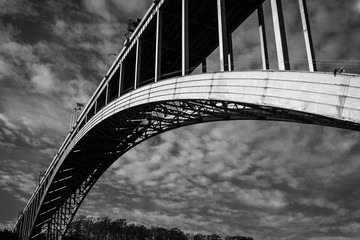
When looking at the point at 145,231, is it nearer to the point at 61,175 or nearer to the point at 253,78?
the point at 61,175

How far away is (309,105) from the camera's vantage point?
886cm

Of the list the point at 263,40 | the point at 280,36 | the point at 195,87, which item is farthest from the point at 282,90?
the point at 195,87

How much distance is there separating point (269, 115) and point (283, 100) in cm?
560

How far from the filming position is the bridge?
355 inches

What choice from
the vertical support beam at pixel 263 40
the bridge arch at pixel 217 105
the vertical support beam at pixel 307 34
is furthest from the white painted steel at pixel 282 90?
the vertical support beam at pixel 263 40

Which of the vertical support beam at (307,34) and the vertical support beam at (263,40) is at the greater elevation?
the vertical support beam at (263,40)

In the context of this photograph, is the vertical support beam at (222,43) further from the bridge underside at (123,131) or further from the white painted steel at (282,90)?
the bridge underside at (123,131)

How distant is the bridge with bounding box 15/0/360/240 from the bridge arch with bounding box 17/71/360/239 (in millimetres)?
25

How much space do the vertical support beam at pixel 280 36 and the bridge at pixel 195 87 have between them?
0.03 meters

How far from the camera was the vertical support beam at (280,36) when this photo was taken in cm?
1034

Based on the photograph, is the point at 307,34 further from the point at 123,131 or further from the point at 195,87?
the point at 123,131

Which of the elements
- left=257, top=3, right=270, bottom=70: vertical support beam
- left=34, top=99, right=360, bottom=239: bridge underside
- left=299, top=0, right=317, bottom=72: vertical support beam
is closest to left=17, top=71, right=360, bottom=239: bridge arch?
left=34, top=99, right=360, bottom=239: bridge underside

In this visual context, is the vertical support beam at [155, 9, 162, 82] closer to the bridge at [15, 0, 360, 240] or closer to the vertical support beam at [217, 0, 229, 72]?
the bridge at [15, 0, 360, 240]

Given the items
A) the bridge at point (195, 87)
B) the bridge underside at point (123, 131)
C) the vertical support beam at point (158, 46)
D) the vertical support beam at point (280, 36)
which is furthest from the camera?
the vertical support beam at point (158, 46)
